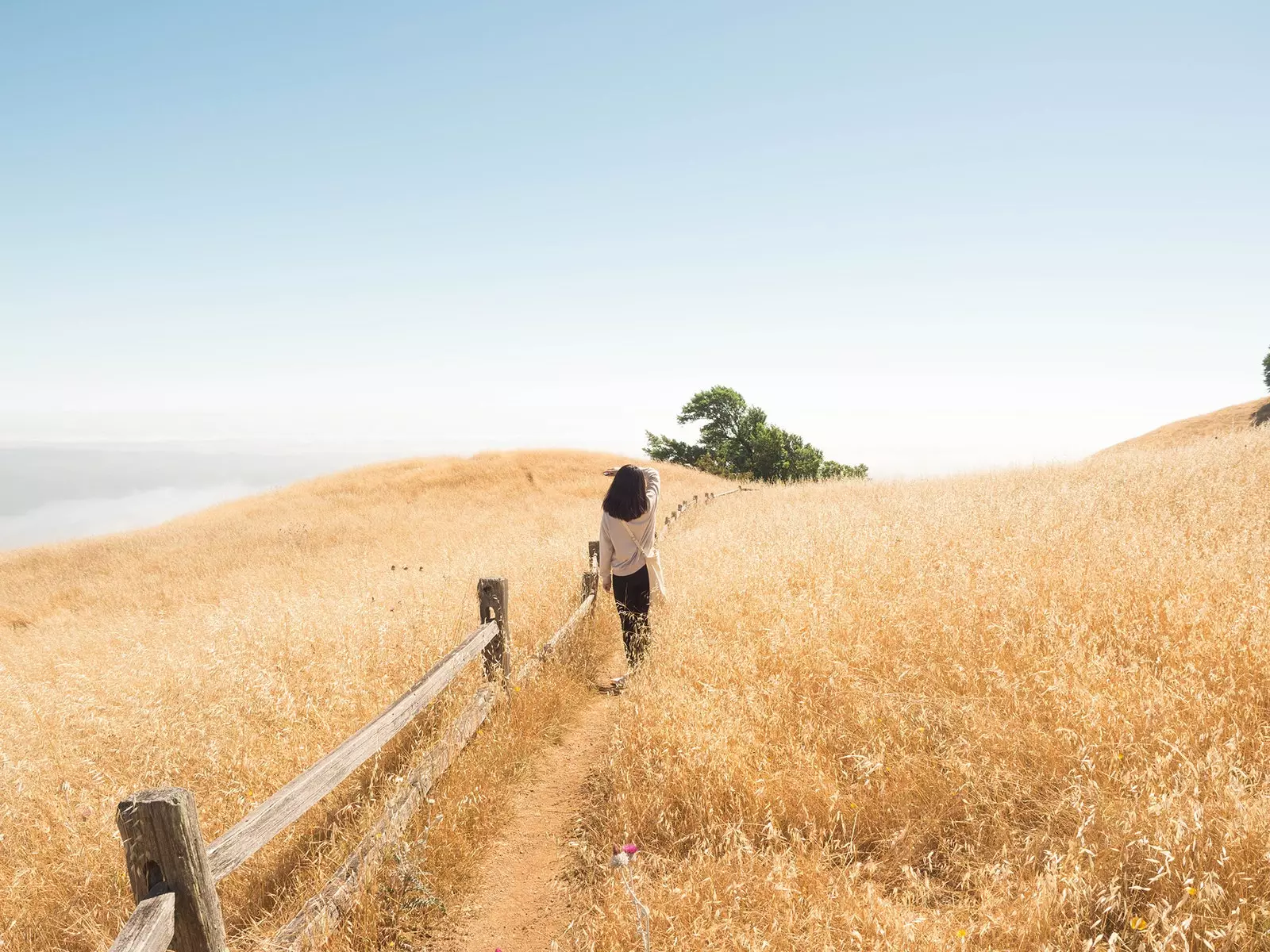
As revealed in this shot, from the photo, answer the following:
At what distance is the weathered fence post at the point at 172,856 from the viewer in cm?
244

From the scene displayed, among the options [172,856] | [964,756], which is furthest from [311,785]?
[964,756]

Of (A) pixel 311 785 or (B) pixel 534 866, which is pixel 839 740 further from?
(A) pixel 311 785

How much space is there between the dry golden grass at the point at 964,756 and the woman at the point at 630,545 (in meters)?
0.42

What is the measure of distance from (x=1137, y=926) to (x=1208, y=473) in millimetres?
10234

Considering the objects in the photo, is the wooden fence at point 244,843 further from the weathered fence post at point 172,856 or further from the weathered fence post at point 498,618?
the weathered fence post at point 498,618

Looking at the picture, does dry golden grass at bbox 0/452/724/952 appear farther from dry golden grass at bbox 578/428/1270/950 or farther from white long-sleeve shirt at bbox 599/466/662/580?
dry golden grass at bbox 578/428/1270/950

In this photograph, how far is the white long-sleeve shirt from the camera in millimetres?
6816

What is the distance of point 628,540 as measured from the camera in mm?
6875

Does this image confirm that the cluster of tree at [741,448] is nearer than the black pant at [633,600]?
No

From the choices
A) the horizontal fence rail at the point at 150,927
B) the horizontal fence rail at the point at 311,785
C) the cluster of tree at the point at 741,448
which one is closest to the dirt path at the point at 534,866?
the horizontal fence rail at the point at 311,785

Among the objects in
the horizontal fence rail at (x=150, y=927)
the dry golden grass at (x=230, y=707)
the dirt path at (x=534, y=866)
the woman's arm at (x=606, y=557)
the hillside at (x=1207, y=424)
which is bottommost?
the dirt path at (x=534, y=866)

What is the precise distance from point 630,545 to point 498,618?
1.59 meters

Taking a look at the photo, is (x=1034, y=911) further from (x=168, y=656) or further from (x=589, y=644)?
(x=168, y=656)

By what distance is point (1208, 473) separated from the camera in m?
9.80
